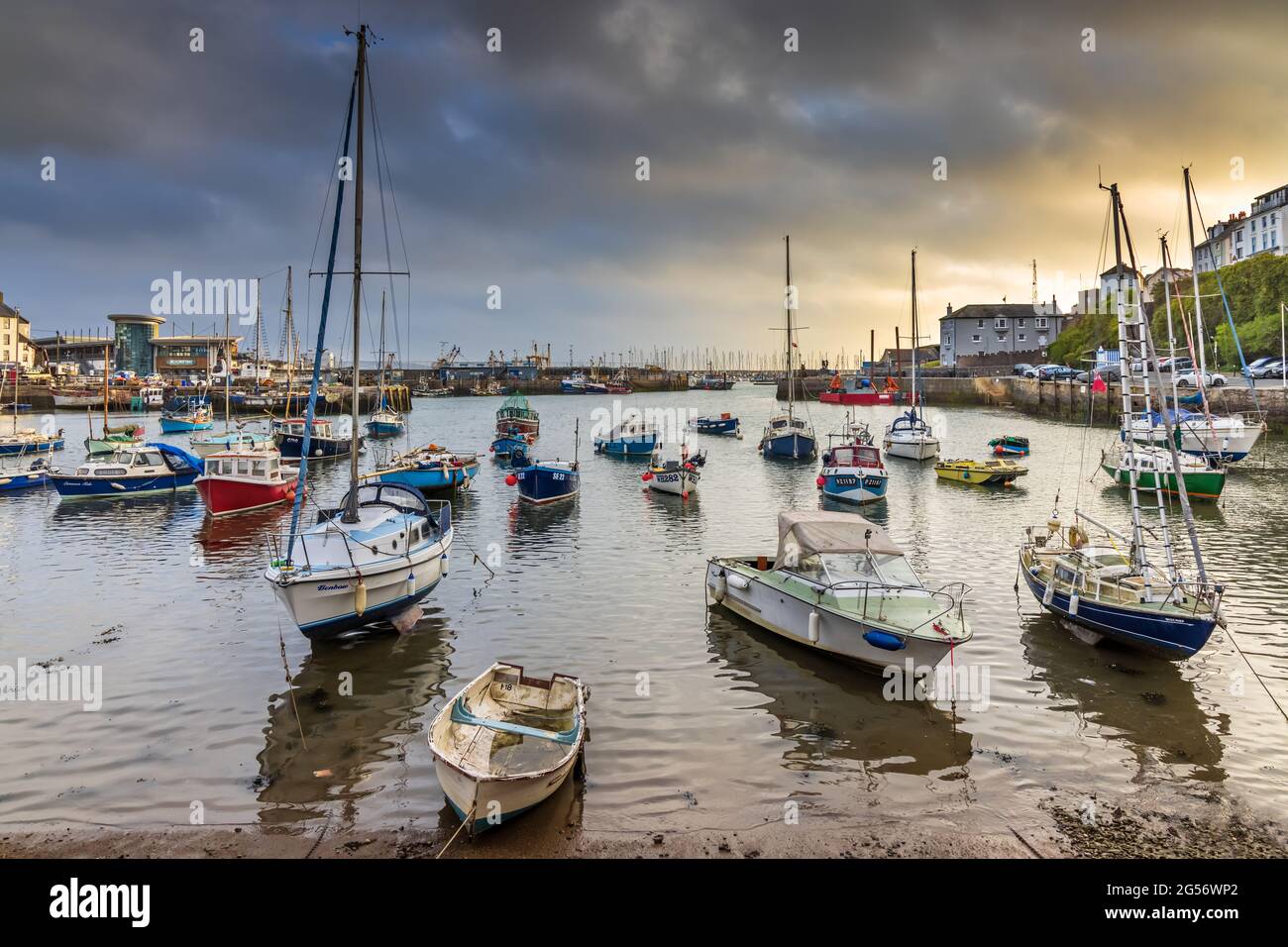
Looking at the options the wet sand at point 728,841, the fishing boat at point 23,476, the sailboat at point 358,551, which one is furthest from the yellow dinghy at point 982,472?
the fishing boat at point 23,476

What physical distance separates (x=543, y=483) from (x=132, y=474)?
71.8 feet

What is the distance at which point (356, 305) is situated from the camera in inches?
757

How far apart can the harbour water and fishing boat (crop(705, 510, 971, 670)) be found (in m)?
0.75

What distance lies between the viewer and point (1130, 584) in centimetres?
1659

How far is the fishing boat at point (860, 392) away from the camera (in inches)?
5812

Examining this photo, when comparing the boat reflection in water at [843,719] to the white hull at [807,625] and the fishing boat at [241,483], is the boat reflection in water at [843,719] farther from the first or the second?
the fishing boat at [241,483]

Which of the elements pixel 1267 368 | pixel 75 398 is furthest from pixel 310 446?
pixel 75 398

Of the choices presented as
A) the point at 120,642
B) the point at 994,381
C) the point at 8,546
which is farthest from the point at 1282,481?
the point at 994,381

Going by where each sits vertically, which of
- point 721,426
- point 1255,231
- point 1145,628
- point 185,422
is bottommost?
point 1145,628

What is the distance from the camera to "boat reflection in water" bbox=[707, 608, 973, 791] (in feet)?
38.7

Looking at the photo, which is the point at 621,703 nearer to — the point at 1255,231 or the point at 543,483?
the point at 543,483

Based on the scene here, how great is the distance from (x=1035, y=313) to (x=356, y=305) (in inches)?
5959

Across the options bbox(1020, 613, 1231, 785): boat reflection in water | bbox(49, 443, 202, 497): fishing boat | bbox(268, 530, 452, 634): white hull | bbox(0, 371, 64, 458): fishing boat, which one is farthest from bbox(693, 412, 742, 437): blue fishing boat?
bbox(268, 530, 452, 634): white hull

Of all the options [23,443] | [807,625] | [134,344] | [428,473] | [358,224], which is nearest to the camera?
[807,625]
